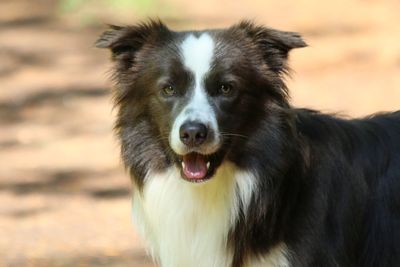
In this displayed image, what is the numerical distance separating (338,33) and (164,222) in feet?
30.9

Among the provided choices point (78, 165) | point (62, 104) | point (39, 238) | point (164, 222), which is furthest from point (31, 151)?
point (164, 222)

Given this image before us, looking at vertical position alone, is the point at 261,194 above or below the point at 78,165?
above

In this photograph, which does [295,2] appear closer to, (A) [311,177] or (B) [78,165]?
(B) [78,165]

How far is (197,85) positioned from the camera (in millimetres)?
5949

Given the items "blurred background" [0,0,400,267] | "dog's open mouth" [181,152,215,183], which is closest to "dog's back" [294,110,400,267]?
"dog's open mouth" [181,152,215,183]

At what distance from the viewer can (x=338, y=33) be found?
15.2m

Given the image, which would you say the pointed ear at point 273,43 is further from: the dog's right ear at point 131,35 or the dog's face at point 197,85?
the dog's right ear at point 131,35

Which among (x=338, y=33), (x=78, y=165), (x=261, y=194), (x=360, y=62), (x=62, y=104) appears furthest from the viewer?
(x=338, y=33)

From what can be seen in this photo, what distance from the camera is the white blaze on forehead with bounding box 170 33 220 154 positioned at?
5.79 meters

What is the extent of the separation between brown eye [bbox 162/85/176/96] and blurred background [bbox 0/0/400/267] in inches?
49.7

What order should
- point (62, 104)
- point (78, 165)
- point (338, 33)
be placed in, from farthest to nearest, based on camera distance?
point (338, 33) < point (62, 104) < point (78, 165)

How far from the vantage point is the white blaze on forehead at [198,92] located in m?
5.79

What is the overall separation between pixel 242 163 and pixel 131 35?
3.21 ft

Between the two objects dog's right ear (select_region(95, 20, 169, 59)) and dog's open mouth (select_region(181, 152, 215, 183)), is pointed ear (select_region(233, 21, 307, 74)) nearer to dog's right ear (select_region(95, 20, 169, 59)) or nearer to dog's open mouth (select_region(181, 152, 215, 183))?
dog's right ear (select_region(95, 20, 169, 59))
